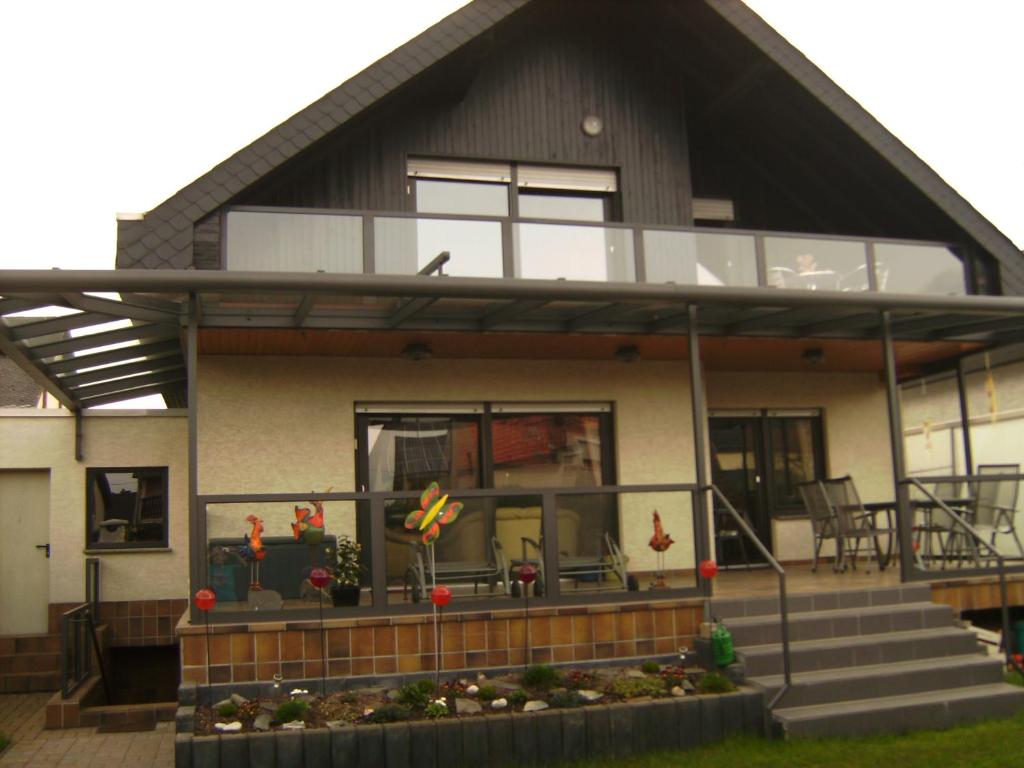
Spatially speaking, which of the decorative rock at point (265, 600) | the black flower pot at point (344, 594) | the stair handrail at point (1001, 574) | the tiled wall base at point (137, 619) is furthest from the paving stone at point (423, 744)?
the tiled wall base at point (137, 619)

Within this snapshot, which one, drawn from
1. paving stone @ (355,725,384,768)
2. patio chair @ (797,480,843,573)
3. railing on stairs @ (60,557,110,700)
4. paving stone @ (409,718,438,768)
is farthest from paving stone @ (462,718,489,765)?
patio chair @ (797,480,843,573)

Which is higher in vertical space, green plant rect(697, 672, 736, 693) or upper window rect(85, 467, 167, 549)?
upper window rect(85, 467, 167, 549)

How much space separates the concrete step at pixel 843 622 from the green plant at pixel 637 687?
909 mm

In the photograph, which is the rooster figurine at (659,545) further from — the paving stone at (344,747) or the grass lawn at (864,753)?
the paving stone at (344,747)

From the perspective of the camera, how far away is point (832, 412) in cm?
1321

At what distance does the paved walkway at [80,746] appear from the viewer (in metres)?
7.62

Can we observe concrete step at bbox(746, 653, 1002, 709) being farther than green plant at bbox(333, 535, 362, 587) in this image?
No

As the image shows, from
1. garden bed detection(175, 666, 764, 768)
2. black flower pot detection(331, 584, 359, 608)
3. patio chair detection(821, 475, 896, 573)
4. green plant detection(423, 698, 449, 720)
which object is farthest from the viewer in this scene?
patio chair detection(821, 475, 896, 573)

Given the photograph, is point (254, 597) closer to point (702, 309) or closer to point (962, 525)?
point (702, 309)

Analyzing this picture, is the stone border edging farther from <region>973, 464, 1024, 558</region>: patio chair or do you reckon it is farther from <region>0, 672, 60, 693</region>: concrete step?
<region>0, 672, 60, 693</region>: concrete step

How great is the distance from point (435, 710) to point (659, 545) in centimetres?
250

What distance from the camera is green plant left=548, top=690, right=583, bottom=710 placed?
7293 millimetres

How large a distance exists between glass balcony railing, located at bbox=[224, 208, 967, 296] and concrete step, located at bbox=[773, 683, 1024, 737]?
12.2 feet

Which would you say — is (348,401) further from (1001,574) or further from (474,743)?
(1001,574)
